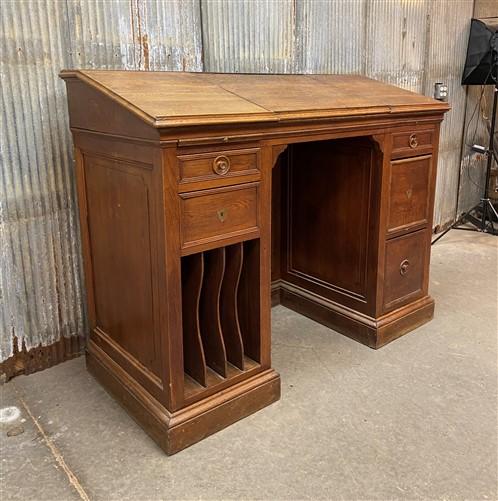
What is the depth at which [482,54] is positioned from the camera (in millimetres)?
4199

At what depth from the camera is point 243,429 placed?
6.36 feet

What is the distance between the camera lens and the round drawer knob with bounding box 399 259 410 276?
2592mm

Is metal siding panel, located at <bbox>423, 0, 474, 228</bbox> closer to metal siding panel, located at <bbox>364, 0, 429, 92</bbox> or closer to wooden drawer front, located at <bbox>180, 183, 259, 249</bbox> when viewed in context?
metal siding panel, located at <bbox>364, 0, 429, 92</bbox>

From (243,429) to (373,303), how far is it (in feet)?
3.03

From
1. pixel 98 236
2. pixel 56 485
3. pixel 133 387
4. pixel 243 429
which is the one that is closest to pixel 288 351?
pixel 243 429

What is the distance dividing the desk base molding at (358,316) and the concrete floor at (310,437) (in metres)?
0.07

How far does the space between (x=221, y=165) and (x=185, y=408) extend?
818 mm

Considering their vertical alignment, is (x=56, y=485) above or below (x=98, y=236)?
below

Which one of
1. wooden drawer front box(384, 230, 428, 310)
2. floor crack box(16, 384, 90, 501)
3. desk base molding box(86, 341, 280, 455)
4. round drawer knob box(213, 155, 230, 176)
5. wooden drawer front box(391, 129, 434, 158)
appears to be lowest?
floor crack box(16, 384, 90, 501)

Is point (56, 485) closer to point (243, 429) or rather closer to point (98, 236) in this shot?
point (243, 429)

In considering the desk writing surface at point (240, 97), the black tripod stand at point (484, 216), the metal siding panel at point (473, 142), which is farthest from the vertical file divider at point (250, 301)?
the metal siding panel at point (473, 142)

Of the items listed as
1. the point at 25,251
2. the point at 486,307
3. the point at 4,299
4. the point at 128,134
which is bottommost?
the point at 486,307

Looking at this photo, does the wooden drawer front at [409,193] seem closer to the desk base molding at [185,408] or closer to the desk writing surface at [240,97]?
the desk writing surface at [240,97]

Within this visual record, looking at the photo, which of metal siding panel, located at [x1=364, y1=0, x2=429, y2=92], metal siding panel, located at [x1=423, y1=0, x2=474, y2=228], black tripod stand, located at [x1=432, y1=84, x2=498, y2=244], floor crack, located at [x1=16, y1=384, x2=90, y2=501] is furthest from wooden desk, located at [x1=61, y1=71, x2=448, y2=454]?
black tripod stand, located at [x1=432, y1=84, x2=498, y2=244]
